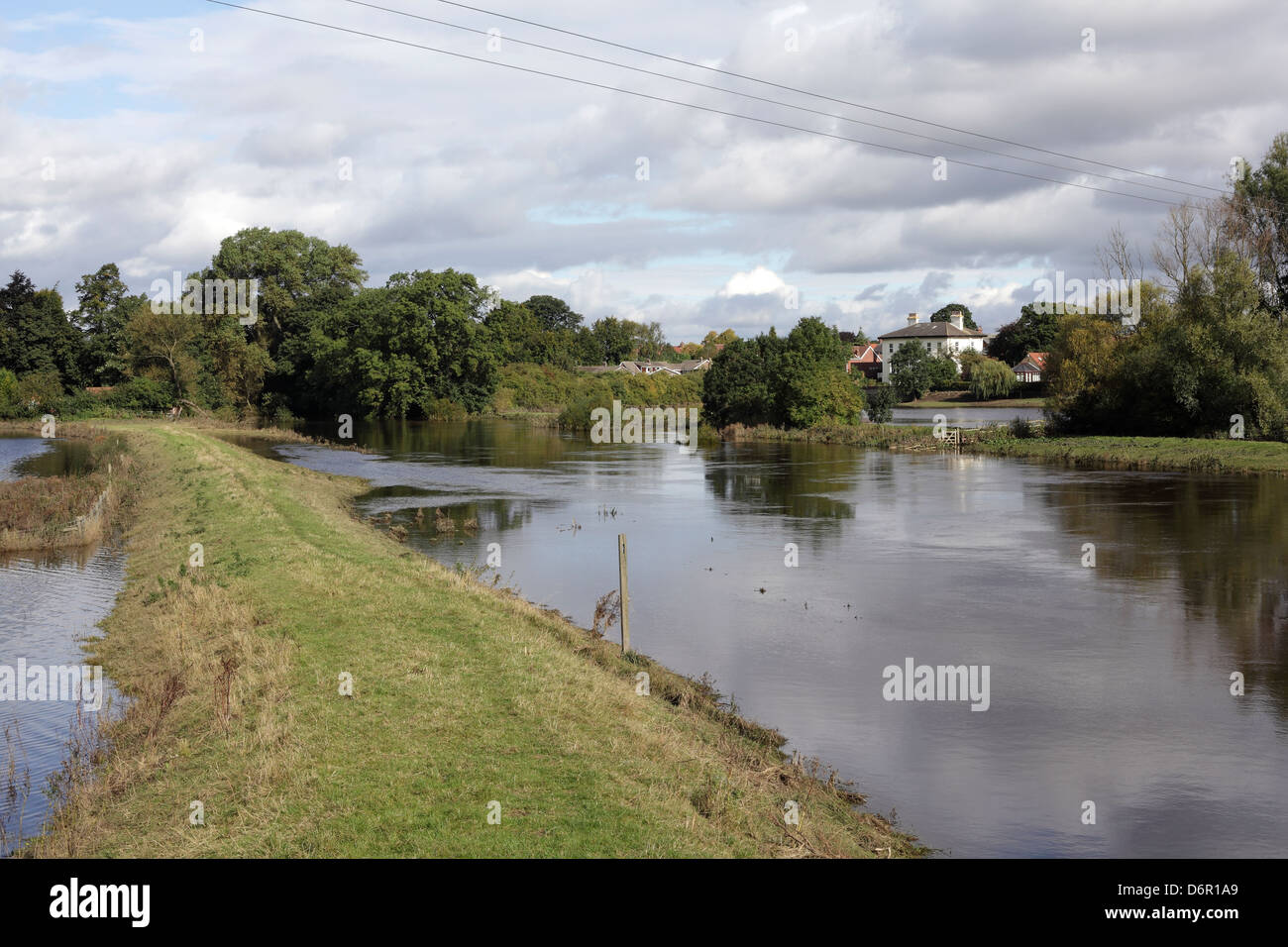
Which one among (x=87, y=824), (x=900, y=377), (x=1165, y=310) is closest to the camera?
(x=87, y=824)

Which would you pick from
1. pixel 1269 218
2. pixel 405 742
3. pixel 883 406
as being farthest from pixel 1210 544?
pixel 883 406

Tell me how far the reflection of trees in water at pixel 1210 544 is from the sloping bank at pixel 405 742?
9.58m

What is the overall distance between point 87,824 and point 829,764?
798 centimetres

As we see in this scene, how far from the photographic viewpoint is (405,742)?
9727 millimetres

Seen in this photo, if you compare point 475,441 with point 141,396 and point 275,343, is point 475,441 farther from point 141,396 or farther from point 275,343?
point 275,343

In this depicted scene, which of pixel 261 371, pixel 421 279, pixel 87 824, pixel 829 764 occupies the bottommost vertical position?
pixel 829 764

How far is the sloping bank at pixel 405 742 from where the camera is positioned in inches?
313

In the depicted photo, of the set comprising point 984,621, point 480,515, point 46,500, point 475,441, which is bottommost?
point 984,621

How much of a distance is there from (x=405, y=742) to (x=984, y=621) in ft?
43.9

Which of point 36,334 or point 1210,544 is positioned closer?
point 1210,544

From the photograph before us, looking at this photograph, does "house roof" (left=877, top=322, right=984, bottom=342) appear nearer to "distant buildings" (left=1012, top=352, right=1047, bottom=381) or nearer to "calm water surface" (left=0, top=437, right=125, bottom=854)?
"distant buildings" (left=1012, top=352, right=1047, bottom=381)
